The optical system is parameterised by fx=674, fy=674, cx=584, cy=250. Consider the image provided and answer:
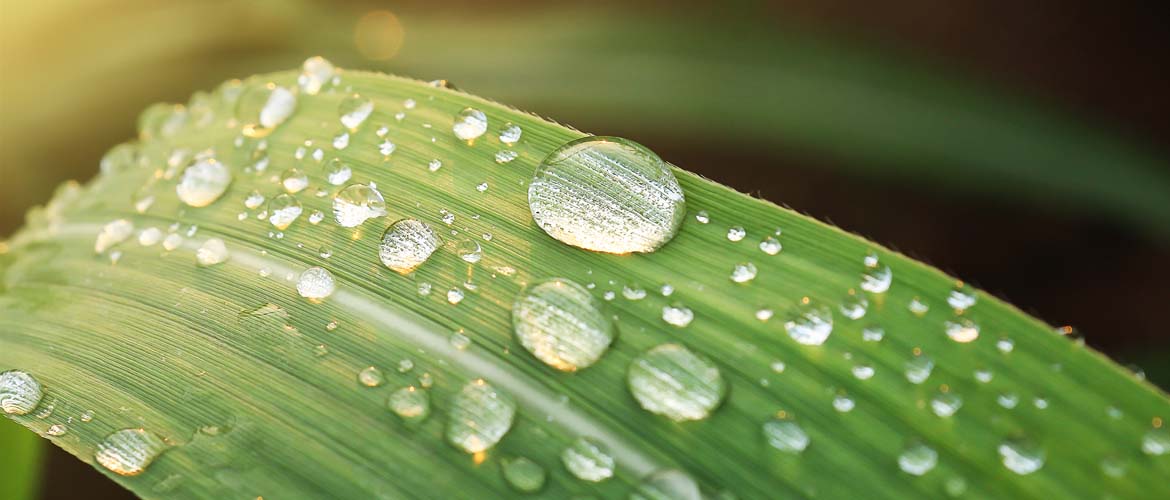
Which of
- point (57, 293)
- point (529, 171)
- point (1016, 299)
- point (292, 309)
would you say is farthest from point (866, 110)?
point (57, 293)

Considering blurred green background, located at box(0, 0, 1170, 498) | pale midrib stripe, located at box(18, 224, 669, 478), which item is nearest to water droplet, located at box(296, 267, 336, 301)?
pale midrib stripe, located at box(18, 224, 669, 478)

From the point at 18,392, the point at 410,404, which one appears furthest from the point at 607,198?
the point at 18,392

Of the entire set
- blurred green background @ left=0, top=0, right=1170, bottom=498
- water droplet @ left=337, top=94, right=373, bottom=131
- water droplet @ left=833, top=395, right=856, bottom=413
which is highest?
blurred green background @ left=0, top=0, right=1170, bottom=498

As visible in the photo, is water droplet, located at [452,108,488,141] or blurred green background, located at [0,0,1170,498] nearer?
water droplet, located at [452,108,488,141]

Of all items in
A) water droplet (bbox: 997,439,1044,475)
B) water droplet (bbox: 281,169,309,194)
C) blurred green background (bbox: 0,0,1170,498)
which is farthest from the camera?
blurred green background (bbox: 0,0,1170,498)

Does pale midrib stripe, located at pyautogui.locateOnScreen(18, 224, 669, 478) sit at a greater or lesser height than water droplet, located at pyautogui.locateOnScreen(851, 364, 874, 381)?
lesser

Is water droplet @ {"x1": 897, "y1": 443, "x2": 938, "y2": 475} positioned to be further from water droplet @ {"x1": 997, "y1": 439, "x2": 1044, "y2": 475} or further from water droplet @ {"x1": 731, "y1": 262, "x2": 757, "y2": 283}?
water droplet @ {"x1": 731, "y1": 262, "x2": 757, "y2": 283}

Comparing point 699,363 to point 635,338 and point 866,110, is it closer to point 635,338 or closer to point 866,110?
point 635,338
